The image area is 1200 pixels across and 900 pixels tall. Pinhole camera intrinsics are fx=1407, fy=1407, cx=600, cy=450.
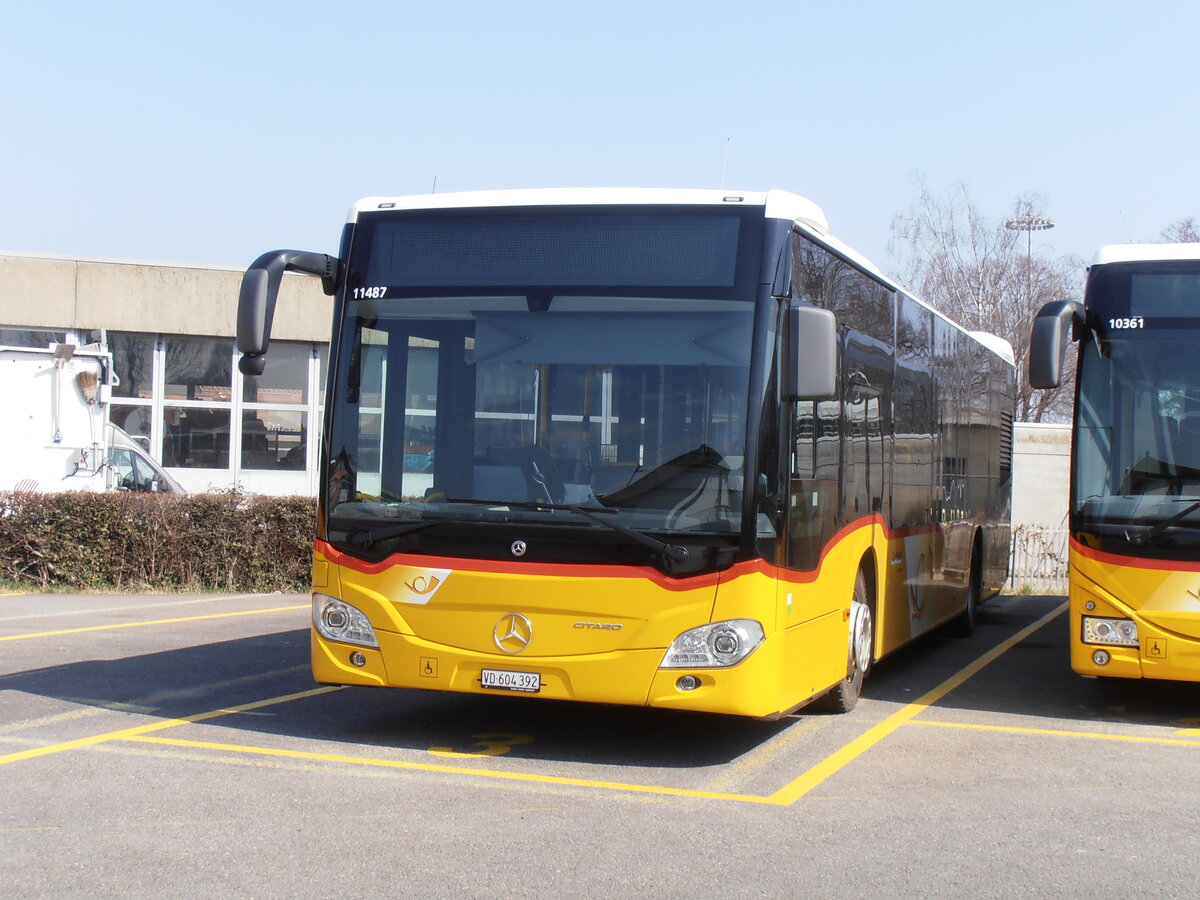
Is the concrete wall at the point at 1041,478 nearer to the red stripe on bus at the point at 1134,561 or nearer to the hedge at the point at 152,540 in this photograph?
the hedge at the point at 152,540

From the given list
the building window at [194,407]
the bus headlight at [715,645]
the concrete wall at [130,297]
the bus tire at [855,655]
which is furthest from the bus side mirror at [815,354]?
the building window at [194,407]

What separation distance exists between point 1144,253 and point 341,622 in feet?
19.5

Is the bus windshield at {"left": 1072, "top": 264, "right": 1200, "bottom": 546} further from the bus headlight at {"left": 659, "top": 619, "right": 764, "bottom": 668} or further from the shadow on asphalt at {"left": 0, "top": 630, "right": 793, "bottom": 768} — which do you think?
the bus headlight at {"left": 659, "top": 619, "right": 764, "bottom": 668}

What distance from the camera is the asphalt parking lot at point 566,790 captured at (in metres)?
5.47

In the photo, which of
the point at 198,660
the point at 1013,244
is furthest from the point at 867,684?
the point at 1013,244

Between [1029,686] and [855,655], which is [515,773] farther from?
[1029,686]

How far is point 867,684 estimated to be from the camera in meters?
11.1

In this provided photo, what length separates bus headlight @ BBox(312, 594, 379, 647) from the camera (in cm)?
779

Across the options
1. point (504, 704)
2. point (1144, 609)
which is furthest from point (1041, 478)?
point (504, 704)

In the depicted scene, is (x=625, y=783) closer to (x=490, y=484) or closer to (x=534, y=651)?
(x=534, y=651)

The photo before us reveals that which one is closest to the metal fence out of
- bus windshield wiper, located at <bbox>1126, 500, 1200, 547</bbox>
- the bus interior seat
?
bus windshield wiper, located at <bbox>1126, 500, 1200, 547</bbox>

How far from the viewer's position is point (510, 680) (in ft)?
24.7

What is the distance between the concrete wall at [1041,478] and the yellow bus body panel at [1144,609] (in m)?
14.6

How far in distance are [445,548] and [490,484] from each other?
1.39 ft
